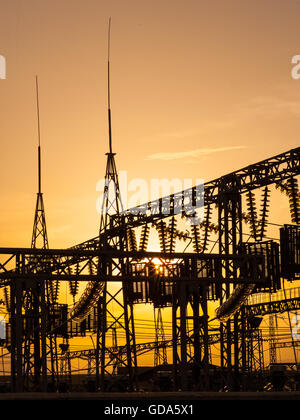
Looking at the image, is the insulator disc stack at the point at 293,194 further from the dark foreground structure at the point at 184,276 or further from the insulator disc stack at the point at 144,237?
the insulator disc stack at the point at 144,237

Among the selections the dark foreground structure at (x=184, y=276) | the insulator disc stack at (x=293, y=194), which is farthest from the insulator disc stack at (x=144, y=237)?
the insulator disc stack at (x=293, y=194)

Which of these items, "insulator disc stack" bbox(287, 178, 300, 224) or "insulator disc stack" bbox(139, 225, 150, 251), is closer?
"insulator disc stack" bbox(287, 178, 300, 224)

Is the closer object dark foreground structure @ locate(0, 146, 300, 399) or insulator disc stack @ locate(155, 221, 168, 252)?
dark foreground structure @ locate(0, 146, 300, 399)

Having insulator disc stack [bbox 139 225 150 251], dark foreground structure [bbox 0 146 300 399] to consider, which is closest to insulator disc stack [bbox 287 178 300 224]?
dark foreground structure [bbox 0 146 300 399]

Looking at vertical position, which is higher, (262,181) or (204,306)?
(262,181)

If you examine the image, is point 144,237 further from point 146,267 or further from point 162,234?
point 146,267

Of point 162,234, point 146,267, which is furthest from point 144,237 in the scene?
point 146,267

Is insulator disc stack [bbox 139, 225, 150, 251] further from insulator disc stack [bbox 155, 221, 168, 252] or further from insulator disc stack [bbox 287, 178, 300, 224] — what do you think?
insulator disc stack [bbox 287, 178, 300, 224]

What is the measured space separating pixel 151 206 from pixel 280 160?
868 cm

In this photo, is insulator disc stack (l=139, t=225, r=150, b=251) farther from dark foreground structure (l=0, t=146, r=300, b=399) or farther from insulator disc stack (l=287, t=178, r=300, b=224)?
insulator disc stack (l=287, t=178, r=300, b=224)

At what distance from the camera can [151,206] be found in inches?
1383
